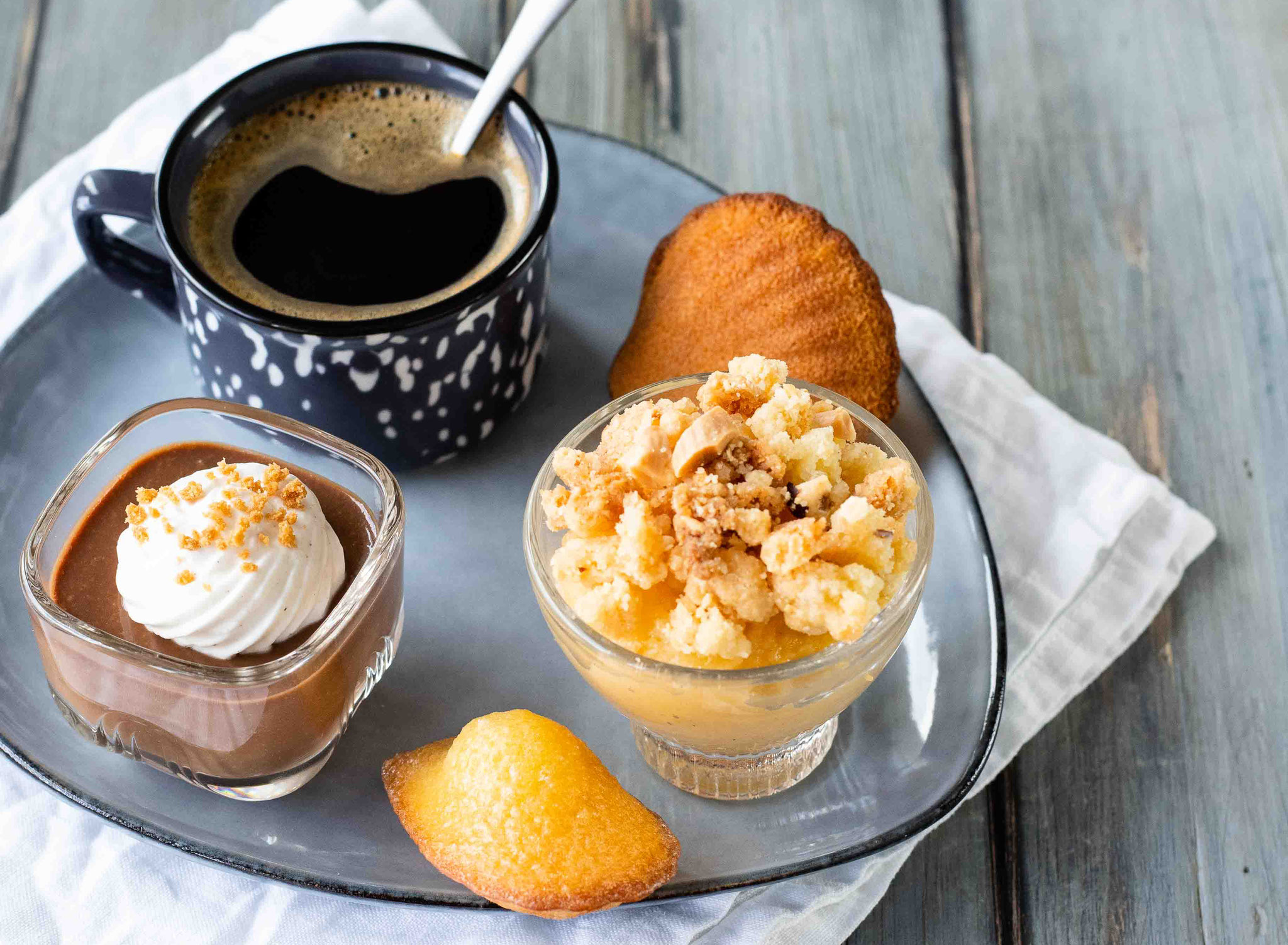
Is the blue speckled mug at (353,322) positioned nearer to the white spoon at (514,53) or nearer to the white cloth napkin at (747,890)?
the white spoon at (514,53)

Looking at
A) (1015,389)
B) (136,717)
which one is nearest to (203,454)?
(136,717)

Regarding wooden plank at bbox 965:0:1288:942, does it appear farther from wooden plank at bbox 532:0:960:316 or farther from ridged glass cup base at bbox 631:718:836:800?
ridged glass cup base at bbox 631:718:836:800

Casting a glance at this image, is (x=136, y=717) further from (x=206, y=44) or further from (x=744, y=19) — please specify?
(x=744, y=19)

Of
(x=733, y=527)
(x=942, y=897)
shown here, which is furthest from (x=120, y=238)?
(x=942, y=897)

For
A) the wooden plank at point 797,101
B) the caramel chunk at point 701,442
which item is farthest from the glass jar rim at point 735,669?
the wooden plank at point 797,101

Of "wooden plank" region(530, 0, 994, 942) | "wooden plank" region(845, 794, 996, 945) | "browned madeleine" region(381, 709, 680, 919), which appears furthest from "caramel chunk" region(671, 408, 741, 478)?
"wooden plank" region(530, 0, 994, 942)

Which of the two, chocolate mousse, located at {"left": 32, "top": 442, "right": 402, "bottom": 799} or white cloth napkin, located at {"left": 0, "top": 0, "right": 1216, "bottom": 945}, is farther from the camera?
white cloth napkin, located at {"left": 0, "top": 0, "right": 1216, "bottom": 945}

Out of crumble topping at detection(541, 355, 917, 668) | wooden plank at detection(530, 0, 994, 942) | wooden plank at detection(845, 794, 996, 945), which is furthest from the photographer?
wooden plank at detection(530, 0, 994, 942)

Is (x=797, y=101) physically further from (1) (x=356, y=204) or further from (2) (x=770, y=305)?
(1) (x=356, y=204)
